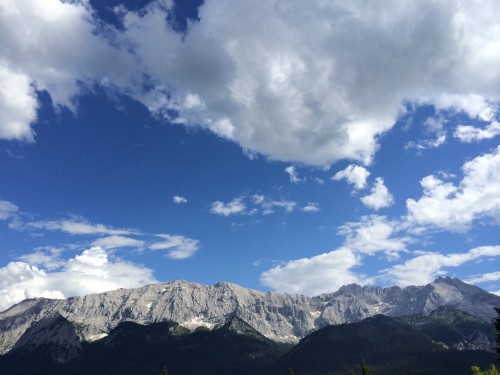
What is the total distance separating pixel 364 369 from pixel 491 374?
26203 millimetres

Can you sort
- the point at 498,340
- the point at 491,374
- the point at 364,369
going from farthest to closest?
the point at 364,369 → the point at 498,340 → the point at 491,374

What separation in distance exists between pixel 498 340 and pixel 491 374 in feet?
25.8

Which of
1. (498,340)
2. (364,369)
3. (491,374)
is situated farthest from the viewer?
(364,369)

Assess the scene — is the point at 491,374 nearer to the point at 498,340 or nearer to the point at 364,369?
the point at 498,340

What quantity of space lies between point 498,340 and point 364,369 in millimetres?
26667

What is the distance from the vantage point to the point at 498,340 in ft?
249

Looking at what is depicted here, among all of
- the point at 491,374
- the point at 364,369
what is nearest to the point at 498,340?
the point at 491,374

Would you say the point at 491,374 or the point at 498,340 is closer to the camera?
the point at 491,374

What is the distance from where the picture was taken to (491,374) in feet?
230

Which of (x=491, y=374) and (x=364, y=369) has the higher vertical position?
(x=364, y=369)

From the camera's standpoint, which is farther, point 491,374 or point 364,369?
point 364,369

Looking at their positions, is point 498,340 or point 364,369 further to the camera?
point 364,369

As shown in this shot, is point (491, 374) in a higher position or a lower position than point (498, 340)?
lower
